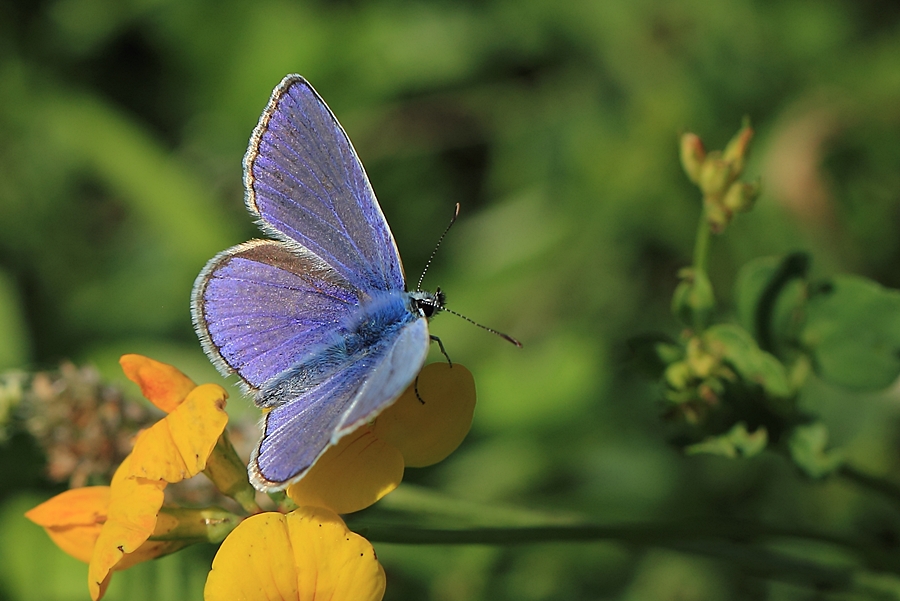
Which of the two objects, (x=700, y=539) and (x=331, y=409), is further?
(x=700, y=539)

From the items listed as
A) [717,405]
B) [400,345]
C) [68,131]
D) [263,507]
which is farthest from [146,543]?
[68,131]

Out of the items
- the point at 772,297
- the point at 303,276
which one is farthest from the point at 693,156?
the point at 303,276

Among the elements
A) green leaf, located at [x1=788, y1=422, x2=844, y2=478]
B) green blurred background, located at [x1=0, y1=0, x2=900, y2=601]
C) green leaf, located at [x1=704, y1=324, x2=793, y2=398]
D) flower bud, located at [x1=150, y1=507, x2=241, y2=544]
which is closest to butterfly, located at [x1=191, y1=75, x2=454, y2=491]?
flower bud, located at [x1=150, y1=507, x2=241, y2=544]

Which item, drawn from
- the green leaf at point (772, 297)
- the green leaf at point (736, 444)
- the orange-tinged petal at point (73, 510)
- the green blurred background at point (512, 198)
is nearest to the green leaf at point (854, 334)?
the green leaf at point (772, 297)

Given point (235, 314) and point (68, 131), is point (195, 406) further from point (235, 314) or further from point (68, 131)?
point (68, 131)

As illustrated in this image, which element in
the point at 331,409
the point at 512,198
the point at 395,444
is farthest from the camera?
the point at 512,198

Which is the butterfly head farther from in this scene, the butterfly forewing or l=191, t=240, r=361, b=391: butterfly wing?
l=191, t=240, r=361, b=391: butterfly wing

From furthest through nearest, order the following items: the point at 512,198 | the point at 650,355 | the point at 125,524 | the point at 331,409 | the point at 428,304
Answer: the point at 512,198
the point at 428,304
the point at 650,355
the point at 331,409
the point at 125,524

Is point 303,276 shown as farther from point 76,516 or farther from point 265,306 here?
point 76,516
